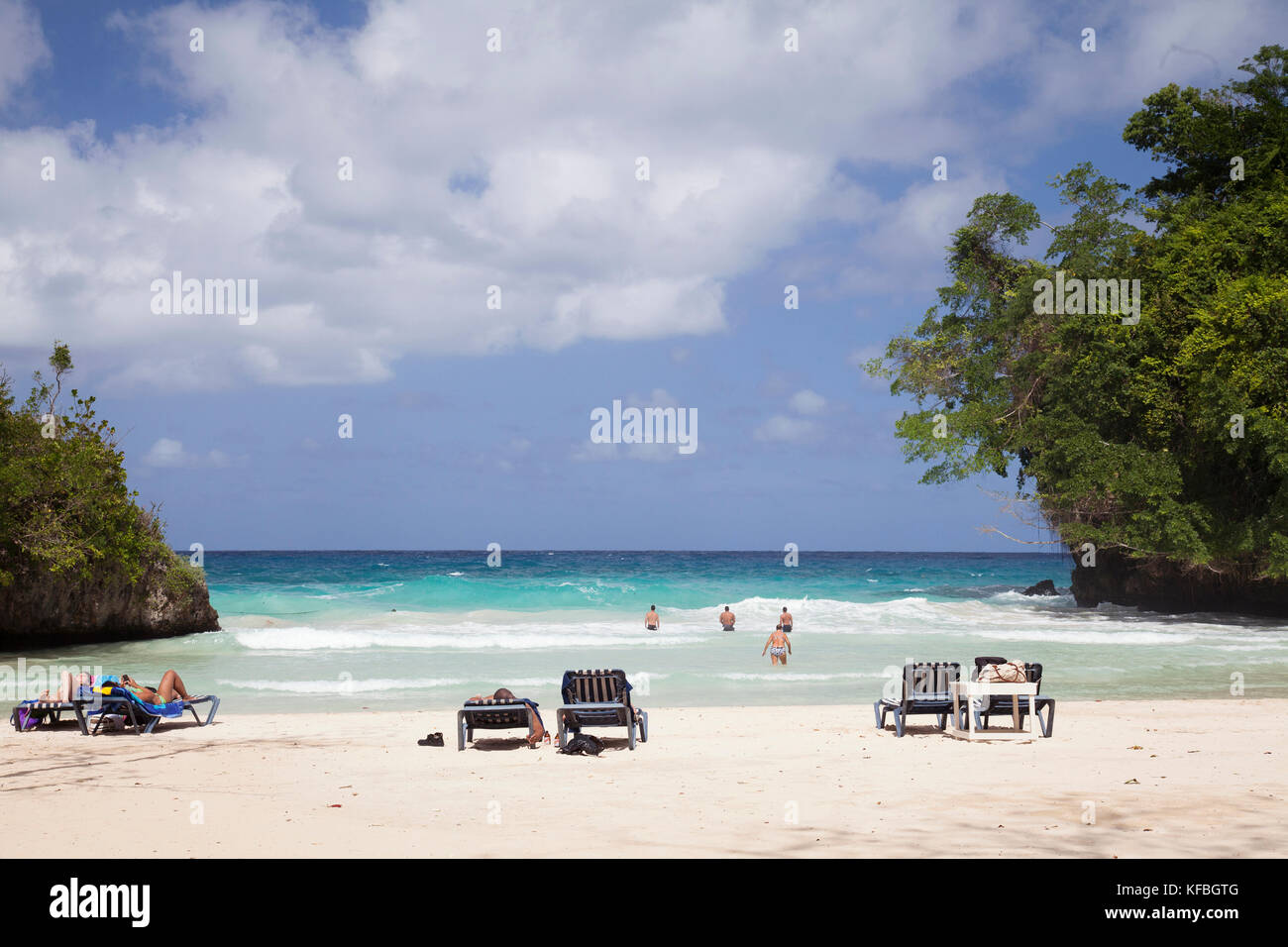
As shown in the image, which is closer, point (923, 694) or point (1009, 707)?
point (1009, 707)

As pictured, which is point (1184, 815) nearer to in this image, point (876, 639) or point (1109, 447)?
point (876, 639)

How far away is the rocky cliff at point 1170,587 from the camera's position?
34219 millimetres

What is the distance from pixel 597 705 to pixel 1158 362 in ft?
85.5

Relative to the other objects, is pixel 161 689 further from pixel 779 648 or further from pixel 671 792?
pixel 779 648

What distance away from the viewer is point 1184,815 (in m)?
7.08

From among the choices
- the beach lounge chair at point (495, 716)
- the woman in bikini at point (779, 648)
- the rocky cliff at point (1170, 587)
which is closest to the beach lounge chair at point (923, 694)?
the beach lounge chair at point (495, 716)

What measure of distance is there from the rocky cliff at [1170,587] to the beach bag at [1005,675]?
82.9 feet

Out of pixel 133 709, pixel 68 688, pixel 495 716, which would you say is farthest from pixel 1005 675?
pixel 68 688

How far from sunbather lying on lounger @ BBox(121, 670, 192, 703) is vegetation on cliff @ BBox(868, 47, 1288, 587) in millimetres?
27327

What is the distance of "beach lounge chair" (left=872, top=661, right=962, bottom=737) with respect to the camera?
1180cm

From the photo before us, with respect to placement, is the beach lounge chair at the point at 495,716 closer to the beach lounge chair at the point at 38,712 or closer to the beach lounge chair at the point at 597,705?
the beach lounge chair at the point at 597,705

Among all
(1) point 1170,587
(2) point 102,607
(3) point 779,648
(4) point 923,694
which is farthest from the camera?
(1) point 1170,587

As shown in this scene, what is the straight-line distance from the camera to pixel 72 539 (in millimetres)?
23781
